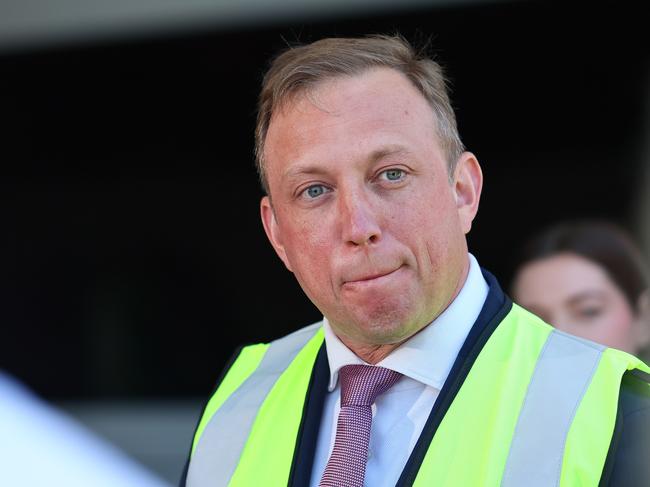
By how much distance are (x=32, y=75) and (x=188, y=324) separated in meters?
3.82

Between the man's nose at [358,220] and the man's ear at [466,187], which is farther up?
the man's ear at [466,187]

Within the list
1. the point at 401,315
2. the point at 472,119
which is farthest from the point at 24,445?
the point at 472,119

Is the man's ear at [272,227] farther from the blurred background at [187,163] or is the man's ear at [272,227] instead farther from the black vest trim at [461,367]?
the blurred background at [187,163]

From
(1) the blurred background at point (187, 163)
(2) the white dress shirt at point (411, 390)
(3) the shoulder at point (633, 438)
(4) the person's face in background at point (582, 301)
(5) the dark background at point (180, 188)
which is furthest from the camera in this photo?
(5) the dark background at point (180, 188)

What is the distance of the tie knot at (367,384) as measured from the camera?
5.76 ft

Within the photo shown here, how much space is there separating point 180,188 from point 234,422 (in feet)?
32.7

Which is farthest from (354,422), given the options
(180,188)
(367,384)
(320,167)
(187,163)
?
(180,188)

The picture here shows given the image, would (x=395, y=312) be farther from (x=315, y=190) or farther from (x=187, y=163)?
(x=187, y=163)

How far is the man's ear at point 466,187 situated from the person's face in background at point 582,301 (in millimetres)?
969

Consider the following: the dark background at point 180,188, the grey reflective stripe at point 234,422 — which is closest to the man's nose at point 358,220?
the grey reflective stripe at point 234,422

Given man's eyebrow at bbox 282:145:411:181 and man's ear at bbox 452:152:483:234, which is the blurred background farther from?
man's eyebrow at bbox 282:145:411:181

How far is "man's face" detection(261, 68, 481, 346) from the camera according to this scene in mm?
1678

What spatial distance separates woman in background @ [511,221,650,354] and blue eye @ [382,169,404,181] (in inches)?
45.8

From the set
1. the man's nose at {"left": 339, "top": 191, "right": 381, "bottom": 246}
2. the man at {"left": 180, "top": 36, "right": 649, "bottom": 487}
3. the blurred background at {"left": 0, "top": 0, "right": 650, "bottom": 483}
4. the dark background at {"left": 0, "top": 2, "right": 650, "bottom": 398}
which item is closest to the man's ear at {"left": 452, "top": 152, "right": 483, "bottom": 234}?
the man at {"left": 180, "top": 36, "right": 649, "bottom": 487}
